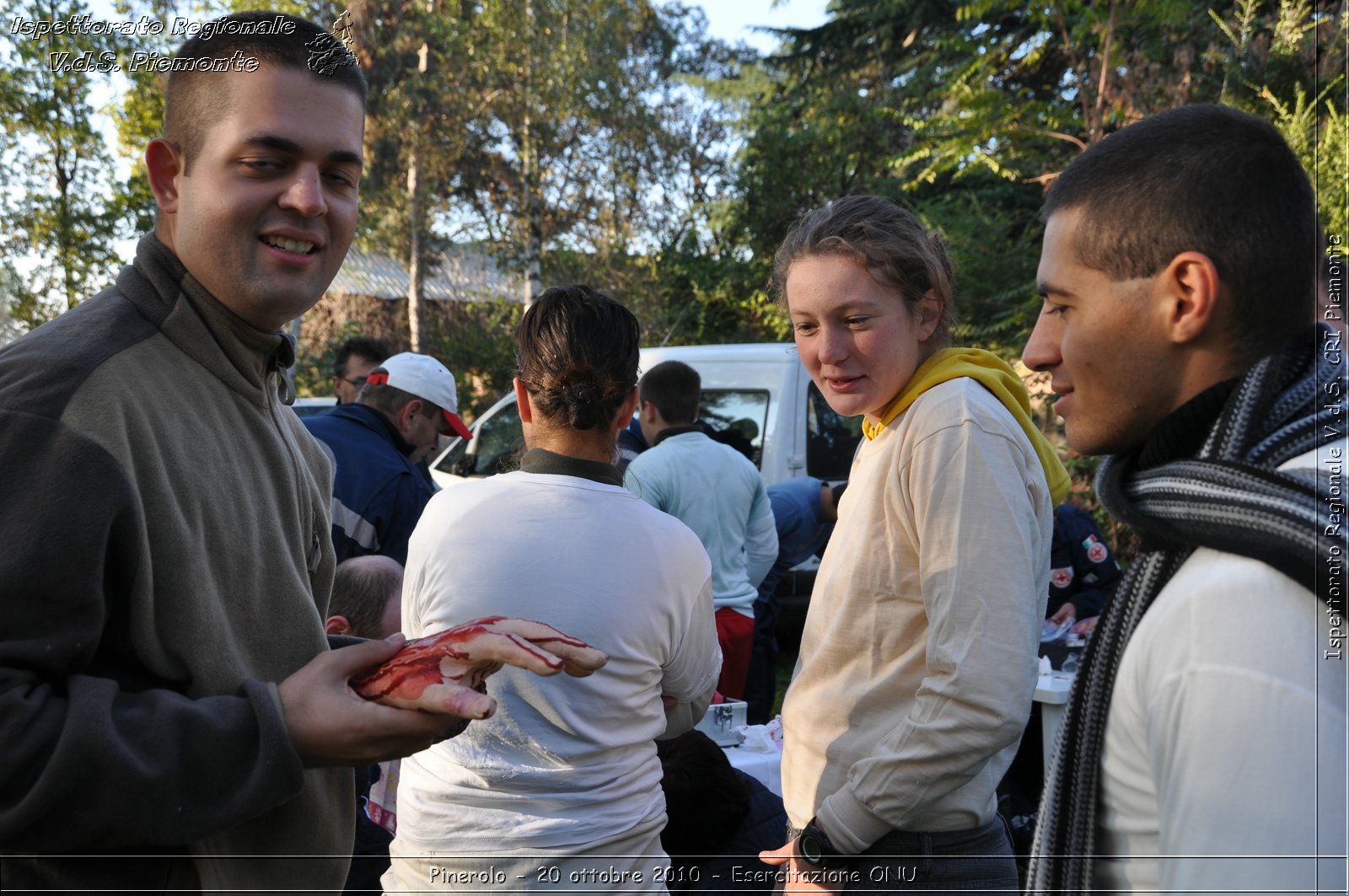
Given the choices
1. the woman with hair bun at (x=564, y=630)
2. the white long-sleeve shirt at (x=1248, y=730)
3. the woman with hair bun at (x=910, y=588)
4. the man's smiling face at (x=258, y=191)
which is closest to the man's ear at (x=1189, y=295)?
the white long-sleeve shirt at (x=1248, y=730)

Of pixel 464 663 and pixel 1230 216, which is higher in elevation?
pixel 1230 216

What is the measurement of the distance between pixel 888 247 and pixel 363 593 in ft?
6.69

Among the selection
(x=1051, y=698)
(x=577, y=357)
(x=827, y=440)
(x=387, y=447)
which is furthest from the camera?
(x=827, y=440)

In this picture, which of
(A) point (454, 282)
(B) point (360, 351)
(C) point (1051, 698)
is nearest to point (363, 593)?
(C) point (1051, 698)

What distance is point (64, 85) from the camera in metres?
10.1

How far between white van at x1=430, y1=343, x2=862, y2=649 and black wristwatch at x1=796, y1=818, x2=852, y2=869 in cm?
551

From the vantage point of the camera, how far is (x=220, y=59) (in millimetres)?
1495

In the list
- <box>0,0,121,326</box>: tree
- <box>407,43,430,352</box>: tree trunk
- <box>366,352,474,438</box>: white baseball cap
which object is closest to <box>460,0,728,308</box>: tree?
<box>407,43,430,352</box>: tree trunk

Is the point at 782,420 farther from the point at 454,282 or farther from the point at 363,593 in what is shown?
the point at 454,282

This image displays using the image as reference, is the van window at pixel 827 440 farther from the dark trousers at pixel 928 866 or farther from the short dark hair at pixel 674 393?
the dark trousers at pixel 928 866

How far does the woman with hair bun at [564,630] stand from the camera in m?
2.13

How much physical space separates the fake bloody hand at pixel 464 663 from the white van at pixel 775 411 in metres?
6.26

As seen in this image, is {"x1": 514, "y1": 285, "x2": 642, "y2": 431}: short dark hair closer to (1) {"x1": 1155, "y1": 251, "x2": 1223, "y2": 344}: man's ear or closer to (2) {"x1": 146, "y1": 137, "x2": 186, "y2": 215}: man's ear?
(2) {"x1": 146, "y1": 137, "x2": 186, "y2": 215}: man's ear

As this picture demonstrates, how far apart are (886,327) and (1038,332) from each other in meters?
0.71
